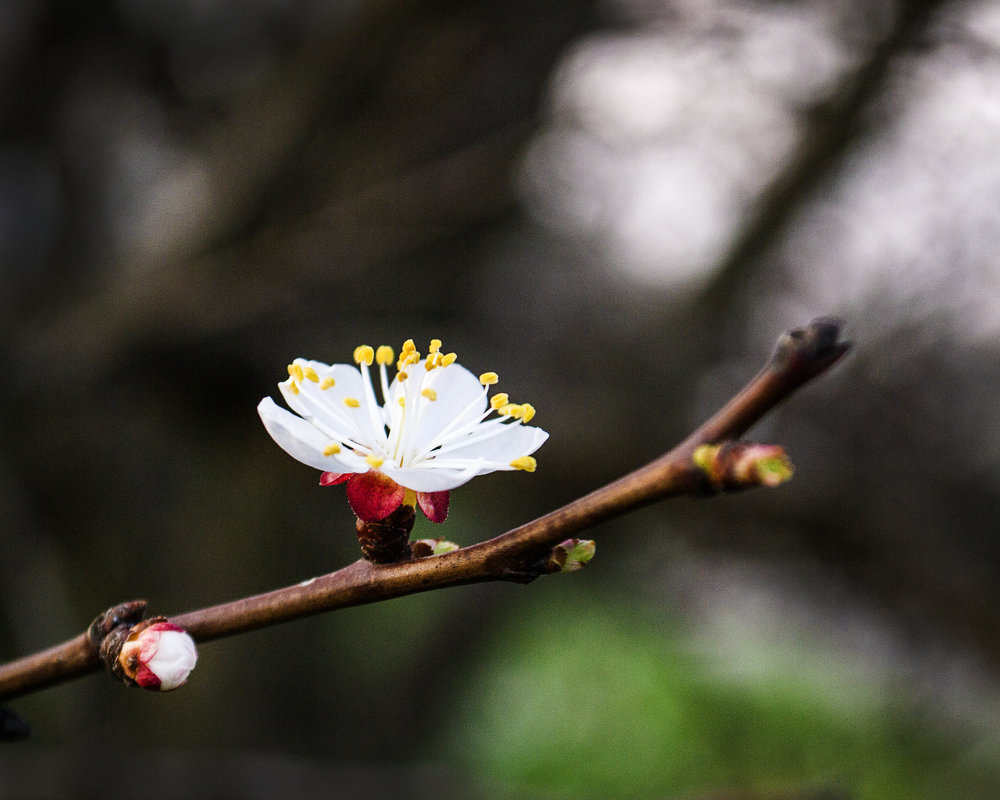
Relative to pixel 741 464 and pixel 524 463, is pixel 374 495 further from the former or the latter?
pixel 741 464

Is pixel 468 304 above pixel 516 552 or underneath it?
above

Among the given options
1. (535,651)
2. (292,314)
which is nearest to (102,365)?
(292,314)

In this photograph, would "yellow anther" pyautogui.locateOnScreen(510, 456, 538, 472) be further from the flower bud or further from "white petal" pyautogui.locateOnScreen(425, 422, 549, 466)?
the flower bud

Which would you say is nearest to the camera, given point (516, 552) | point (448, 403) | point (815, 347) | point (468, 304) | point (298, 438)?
point (815, 347)

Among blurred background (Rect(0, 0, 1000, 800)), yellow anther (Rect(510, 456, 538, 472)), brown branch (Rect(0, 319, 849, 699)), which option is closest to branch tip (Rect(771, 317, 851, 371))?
brown branch (Rect(0, 319, 849, 699))

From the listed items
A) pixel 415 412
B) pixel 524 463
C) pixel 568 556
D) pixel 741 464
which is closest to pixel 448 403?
pixel 415 412

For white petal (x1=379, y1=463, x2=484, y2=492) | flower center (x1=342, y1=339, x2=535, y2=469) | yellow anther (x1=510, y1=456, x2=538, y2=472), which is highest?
flower center (x1=342, y1=339, x2=535, y2=469)

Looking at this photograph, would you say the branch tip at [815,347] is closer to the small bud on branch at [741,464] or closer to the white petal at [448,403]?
the small bud on branch at [741,464]

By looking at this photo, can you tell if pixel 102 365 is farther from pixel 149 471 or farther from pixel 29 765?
pixel 29 765
